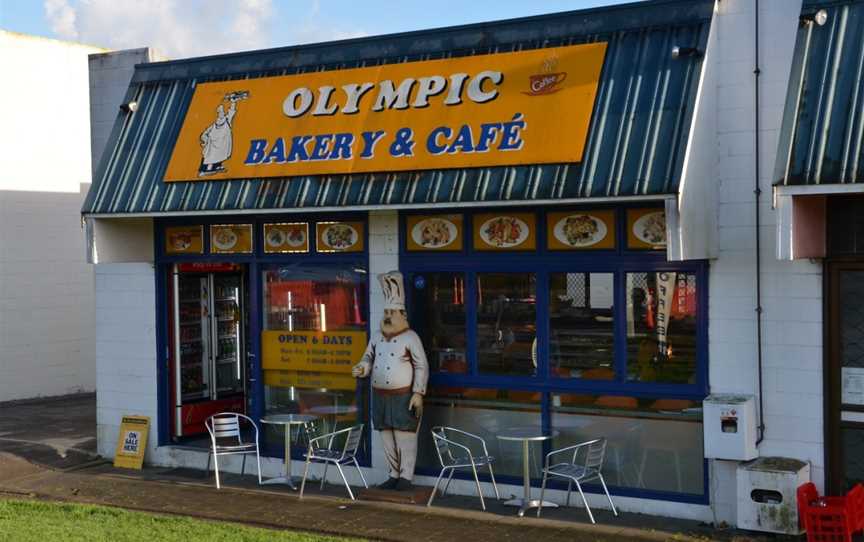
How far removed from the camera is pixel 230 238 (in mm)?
11906

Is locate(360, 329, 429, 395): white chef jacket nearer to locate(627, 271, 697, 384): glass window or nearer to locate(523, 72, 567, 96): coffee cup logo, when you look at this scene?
locate(627, 271, 697, 384): glass window

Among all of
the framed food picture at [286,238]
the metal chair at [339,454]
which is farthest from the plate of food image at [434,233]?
the metal chair at [339,454]

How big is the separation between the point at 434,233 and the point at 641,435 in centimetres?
272

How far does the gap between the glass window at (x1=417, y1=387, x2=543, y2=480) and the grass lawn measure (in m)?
2.09

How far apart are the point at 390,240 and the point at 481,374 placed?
5.24 feet

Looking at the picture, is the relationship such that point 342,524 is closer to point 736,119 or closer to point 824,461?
point 824,461

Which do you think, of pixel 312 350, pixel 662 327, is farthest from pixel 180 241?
pixel 662 327

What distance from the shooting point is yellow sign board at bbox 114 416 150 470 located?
40.2 ft

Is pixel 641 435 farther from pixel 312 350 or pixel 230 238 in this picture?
pixel 230 238

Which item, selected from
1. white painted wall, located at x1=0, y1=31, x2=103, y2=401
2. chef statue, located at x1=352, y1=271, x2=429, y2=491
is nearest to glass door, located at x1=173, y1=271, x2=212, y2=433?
chef statue, located at x1=352, y1=271, x2=429, y2=491

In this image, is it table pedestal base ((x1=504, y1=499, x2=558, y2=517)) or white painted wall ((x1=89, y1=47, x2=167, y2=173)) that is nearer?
table pedestal base ((x1=504, y1=499, x2=558, y2=517))

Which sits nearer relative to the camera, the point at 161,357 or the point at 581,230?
the point at 581,230

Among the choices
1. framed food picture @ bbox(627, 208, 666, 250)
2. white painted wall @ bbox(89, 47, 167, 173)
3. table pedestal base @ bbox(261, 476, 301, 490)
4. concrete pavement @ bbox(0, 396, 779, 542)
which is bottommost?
concrete pavement @ bbox(0, 396, 779, 542)

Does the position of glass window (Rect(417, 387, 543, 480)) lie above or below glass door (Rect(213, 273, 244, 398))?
below
